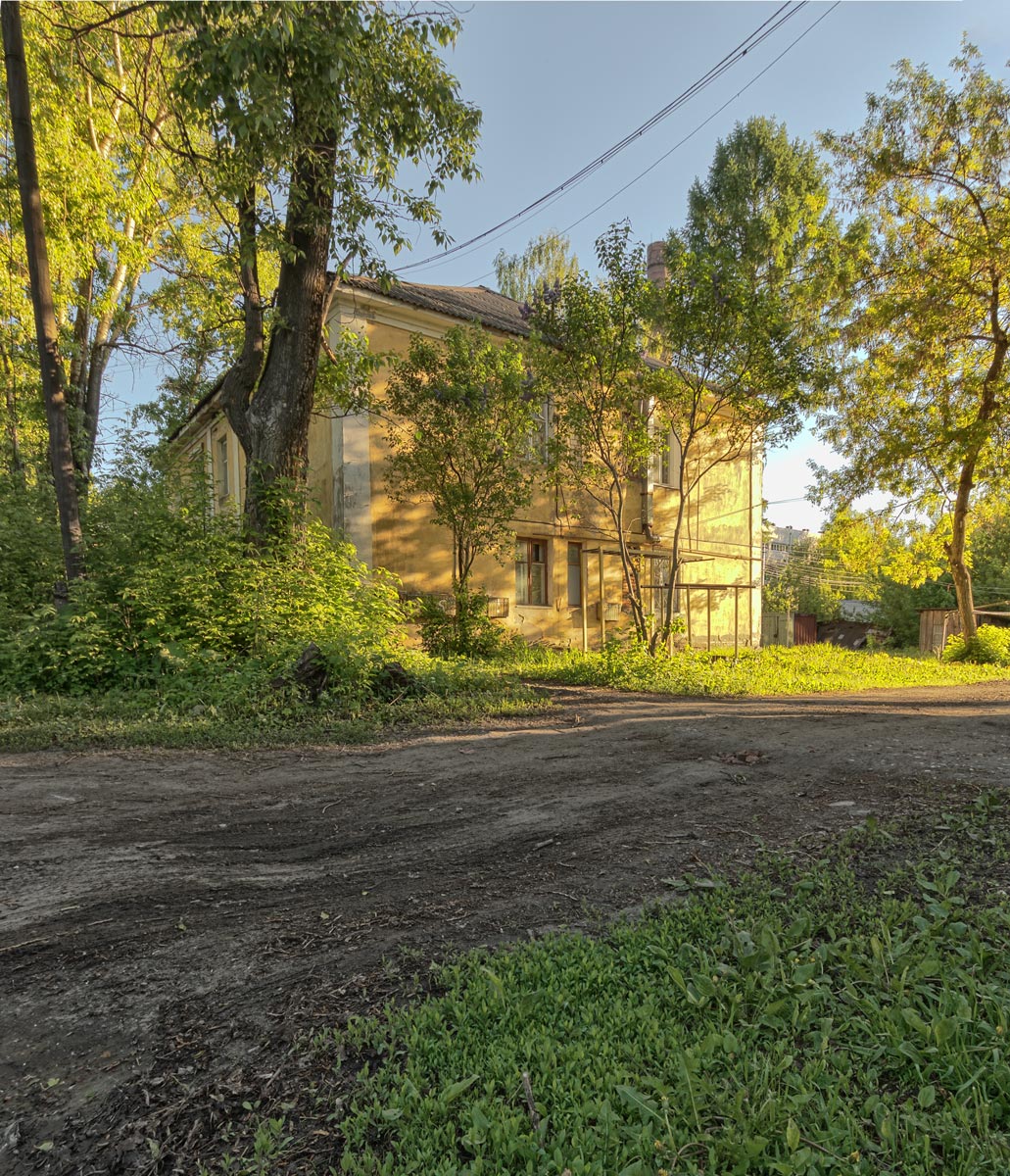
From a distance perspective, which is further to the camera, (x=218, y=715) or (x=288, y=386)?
(x=288, y=386)

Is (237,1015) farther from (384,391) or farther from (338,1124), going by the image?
(384,391)

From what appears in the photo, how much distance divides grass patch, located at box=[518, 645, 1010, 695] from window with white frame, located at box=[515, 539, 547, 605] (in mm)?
2167

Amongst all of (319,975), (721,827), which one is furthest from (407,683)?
(319,975)

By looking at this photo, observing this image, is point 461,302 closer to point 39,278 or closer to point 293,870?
point 39,278

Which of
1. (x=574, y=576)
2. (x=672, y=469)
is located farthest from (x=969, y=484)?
(x=574, y=576)

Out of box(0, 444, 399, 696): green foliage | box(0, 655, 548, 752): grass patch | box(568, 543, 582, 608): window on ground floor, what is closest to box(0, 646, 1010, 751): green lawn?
box(0, 655, 548, 752): grass patch

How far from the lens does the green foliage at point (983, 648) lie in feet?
51.9

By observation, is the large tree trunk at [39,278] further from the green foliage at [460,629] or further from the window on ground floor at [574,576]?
the window on ground floor at [574,576]

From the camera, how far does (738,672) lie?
11.3m

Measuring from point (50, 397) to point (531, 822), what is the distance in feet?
24.6

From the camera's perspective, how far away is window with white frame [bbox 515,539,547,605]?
14898 millimetres

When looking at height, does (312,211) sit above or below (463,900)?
→ above

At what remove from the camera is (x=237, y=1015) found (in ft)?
6.30

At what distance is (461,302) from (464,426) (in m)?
5.51
